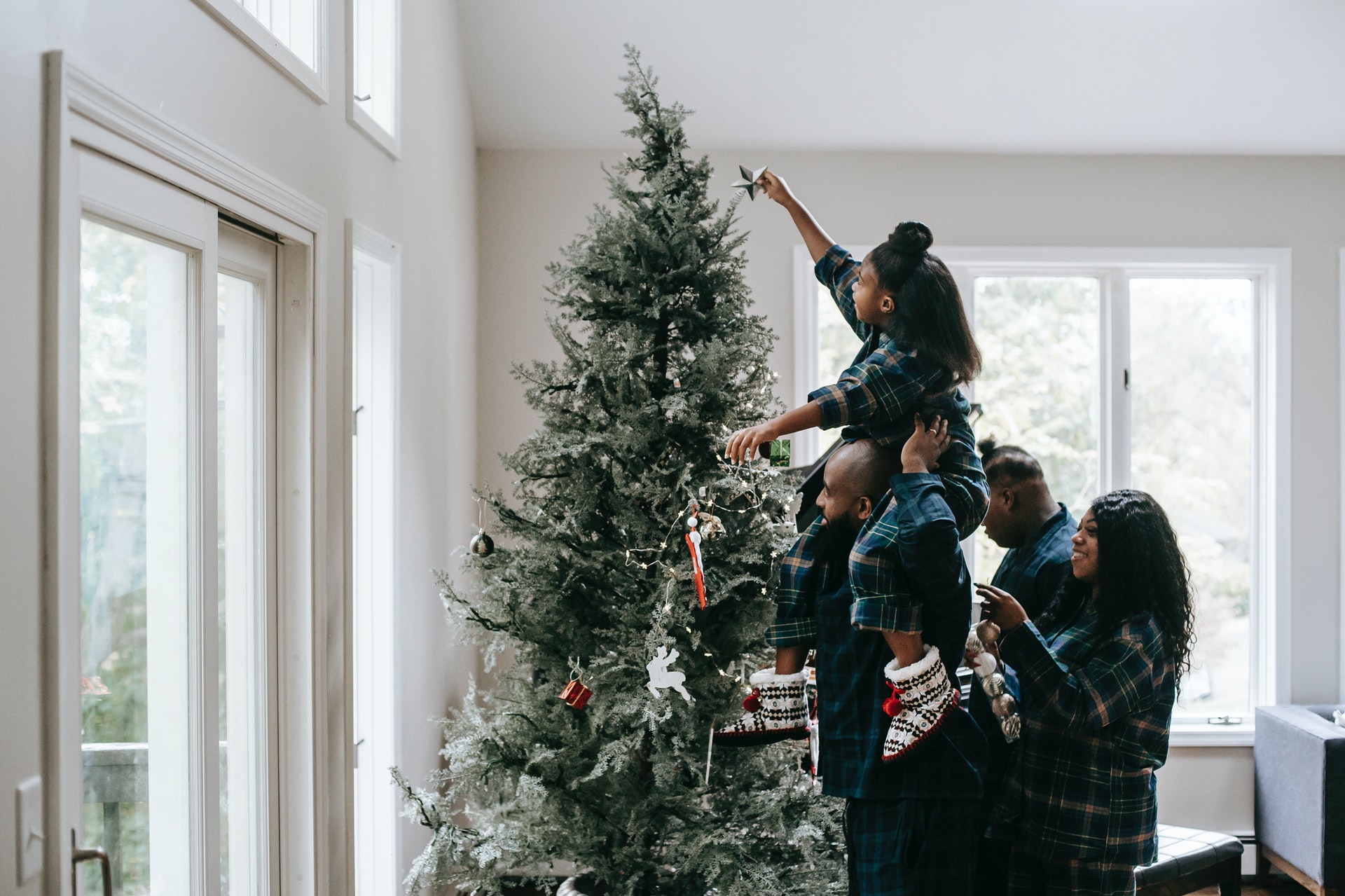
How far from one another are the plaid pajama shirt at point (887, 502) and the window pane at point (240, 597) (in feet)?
3.16

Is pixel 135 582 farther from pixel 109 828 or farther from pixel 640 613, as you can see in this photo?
pixel 640 613

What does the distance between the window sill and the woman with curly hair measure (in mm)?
1927

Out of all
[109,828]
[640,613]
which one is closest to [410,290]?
[640,613]

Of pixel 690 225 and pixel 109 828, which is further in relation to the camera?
pixel 690 225

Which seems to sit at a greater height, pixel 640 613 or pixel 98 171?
pixel 98 171

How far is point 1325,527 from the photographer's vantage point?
349 centimetres

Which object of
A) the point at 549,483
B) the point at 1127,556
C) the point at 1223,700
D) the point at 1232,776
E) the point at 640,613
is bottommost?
the point at 1232,776

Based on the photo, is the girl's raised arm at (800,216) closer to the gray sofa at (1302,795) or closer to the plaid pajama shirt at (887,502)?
the plaid pajama shirt at (887,502)

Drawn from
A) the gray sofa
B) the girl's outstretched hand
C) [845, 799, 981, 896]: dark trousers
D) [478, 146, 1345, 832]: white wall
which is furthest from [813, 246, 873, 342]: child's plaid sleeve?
the gray sofa

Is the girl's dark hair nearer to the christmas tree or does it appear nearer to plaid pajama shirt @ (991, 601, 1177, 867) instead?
the christmas tree

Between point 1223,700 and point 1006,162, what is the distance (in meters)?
2.23

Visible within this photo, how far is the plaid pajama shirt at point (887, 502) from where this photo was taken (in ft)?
4.60

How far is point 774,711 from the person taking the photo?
1582mm

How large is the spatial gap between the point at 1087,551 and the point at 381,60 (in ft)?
6.63
